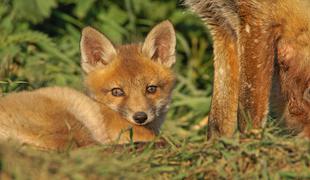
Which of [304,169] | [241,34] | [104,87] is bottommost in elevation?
[304,169]

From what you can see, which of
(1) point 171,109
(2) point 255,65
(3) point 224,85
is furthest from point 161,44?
(1) point 171,109

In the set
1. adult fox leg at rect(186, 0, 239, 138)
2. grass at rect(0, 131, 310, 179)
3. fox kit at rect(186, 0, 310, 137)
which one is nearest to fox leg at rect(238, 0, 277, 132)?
fox kit at rect(186, 0, 310, 137)

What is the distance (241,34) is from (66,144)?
1.89 metres

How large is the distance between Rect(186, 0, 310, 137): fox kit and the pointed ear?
0.47 m

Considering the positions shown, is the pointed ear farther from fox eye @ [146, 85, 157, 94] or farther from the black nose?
the black nose

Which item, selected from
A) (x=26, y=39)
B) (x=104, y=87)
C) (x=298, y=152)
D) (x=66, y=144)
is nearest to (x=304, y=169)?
(x=298, y=152)

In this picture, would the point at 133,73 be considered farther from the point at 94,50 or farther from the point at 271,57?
the point at 271,57

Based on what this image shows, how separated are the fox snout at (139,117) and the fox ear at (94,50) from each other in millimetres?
699

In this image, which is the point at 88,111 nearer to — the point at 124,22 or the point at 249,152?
the point at 249,152

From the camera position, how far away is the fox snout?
6301 millimetres

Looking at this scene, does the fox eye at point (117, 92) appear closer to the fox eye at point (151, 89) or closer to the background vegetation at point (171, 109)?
the fox eye at point (151, 89)

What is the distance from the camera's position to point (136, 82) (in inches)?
259

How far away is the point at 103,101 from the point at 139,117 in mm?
440

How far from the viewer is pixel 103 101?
661 centimetres
